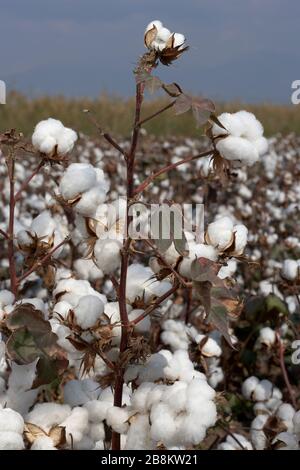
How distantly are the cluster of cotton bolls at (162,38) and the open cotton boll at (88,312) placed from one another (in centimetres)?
39

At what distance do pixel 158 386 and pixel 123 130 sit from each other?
11434mm

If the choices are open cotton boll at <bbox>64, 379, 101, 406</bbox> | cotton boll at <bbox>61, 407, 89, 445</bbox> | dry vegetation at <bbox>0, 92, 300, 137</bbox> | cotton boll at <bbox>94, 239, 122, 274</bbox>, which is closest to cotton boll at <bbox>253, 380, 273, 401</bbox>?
open cotton boll at <bbox>64, 379, 101, 406</bbox>

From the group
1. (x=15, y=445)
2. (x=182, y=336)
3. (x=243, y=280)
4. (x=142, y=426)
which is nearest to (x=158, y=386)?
(x=142, y=426)

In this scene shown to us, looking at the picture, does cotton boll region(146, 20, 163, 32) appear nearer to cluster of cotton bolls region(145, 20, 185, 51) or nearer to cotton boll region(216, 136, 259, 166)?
cluster of cotton bolls region(145, 20, 185, 51)

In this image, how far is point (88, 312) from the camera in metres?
1.17

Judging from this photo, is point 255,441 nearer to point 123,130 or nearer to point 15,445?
point 15,445

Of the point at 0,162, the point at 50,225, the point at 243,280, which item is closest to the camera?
the point at 50,225

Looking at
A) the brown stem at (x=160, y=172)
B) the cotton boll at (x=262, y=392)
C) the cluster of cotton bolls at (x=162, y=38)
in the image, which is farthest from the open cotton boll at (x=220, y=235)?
the cotton boll at (x=262, y=392)

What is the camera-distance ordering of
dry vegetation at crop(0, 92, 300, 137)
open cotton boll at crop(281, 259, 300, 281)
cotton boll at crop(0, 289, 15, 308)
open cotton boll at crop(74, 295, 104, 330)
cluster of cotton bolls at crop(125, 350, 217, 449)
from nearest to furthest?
cluster of cotton bolls at crop(125, 350, 217, 449) → open cotton boll at crop(74, 295, 104, 330) → cotton boll at crop(0, 289, 15, 308) → open cotton boll at crop(281, 259, 300, 281) → dry vegetation at crop(0, 92, 300, 137)

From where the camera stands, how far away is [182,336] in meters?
2.39

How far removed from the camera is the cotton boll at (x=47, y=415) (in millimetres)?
1198

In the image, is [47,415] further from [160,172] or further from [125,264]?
[160,172]

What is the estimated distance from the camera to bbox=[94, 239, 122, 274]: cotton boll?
115cm

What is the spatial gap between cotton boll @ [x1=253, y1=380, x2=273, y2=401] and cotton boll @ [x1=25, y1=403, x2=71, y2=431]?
1.45 meters
